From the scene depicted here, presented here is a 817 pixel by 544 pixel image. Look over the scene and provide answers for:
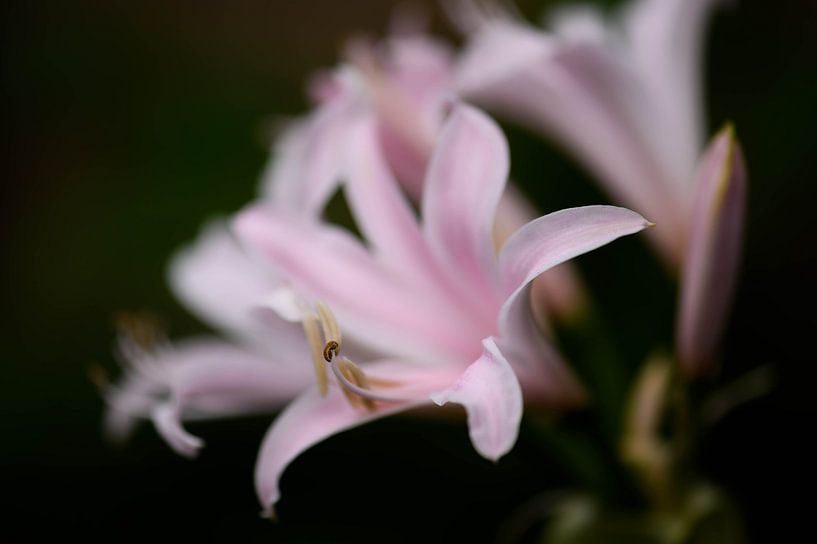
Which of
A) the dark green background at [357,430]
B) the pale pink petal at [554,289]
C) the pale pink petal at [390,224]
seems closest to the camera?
the pale pink petal at [390,224]

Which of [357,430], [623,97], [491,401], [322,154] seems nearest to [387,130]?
[322,154]

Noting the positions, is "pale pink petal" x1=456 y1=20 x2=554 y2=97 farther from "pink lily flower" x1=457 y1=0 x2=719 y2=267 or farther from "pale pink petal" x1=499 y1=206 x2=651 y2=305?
"pale pink petal" x1=499 y1=206 x2=651 y2=305

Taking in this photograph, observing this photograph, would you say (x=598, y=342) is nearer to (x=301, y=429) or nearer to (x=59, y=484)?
(x=301, y=429)

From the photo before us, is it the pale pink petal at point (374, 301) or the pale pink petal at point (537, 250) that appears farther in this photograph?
the pale pink petal at point (374, 301)

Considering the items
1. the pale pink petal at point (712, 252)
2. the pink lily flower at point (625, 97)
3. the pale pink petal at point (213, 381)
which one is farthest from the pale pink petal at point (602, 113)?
the pale pink petal at point (213, 381)

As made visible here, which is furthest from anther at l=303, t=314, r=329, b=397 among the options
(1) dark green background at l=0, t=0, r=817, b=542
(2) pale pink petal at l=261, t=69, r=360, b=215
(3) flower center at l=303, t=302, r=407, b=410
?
(1) dark green background at l=0, t=0, r=817, b=542

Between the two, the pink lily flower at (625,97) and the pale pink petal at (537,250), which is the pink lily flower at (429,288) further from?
the pink lily flower at (625,97)

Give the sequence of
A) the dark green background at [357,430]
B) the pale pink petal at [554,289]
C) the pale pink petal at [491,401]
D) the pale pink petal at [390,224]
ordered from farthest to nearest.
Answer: the dark green background at [357,430], the pale pink petal at [554,289], the pale pink petal at [390,224], the pale pink petal at [491,401]
